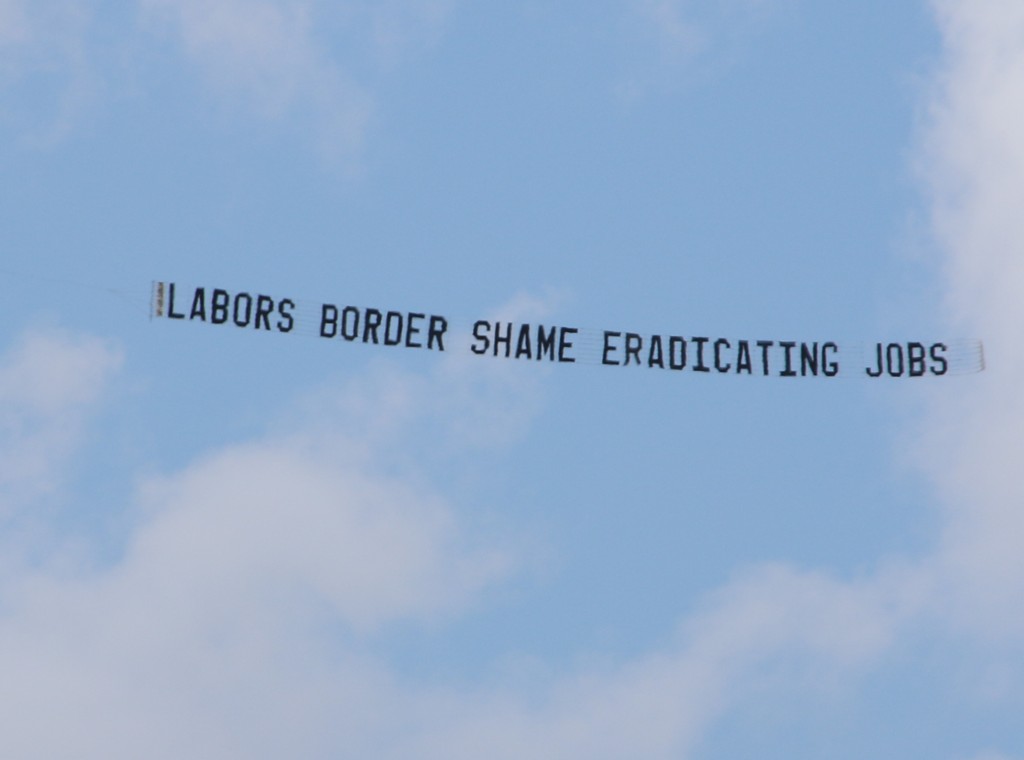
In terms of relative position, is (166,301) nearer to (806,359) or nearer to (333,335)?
(333,335)

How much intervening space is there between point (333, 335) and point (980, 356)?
20.1 metres

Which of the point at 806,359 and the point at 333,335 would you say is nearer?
the point at 333,335

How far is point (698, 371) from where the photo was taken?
54.5 m

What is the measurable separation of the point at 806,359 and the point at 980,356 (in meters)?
5.43

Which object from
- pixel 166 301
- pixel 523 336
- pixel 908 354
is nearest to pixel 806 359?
pixel 908 354

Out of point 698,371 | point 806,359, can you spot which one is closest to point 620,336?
point 698,371

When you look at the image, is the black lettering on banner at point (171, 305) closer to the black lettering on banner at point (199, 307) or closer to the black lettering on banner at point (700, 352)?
the black lettering on banner at point (199, 307)

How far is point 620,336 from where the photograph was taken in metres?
54.2

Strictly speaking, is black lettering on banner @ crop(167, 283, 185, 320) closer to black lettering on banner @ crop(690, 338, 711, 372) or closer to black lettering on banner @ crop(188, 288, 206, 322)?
black lettering on banner @ crop(188, 288, 206, 322)

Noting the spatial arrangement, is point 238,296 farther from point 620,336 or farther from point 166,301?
point 620,336

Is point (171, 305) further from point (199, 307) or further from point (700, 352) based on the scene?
point (700, 352)

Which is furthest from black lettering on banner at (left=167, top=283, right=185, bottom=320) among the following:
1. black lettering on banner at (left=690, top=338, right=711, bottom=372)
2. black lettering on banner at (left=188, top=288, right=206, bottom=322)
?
black lettering on banner at (left=690, top=338, right=711, bottom=372)

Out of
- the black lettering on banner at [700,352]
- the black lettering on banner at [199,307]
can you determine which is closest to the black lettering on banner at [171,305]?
the black lettering on banner at [199,307]

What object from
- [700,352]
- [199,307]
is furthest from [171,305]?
[700,352]
